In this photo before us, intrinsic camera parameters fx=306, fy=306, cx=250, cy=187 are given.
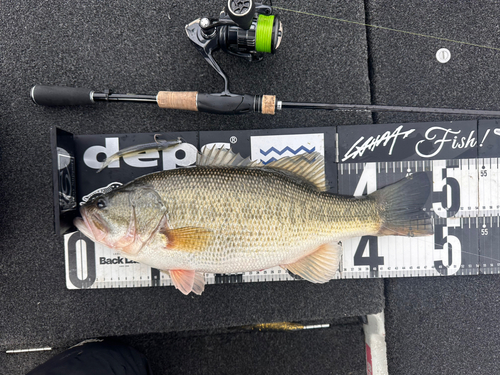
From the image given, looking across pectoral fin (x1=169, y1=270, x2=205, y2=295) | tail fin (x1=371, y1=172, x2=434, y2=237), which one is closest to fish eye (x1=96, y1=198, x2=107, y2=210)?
pectoral fin (x1=169, y1=270, x2=205, y2=295)

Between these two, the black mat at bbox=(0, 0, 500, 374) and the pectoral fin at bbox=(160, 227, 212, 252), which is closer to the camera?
the pectoral fin at bbox=(160, 227, 212, 252)

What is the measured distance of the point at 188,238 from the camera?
1.38 m

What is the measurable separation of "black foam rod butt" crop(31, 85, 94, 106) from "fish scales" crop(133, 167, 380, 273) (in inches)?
25.0

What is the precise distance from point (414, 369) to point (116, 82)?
2496 millimetres

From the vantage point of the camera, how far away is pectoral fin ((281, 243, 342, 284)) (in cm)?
154

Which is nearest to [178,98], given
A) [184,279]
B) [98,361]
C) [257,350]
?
[184,279]

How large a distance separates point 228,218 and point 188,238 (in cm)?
20

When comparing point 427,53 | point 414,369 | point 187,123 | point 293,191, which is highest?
point 427,53

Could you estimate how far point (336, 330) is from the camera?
6.35ft

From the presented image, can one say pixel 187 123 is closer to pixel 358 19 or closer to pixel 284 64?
pixel 284 64

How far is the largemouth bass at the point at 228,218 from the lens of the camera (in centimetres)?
138

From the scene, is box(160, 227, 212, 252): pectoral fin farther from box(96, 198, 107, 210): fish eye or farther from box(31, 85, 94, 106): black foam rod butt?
box(31, 85, 94, 106): black foam rod butt

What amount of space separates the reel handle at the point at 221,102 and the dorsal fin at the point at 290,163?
222 millimetres

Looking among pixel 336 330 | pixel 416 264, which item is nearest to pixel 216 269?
pixel 336 330
